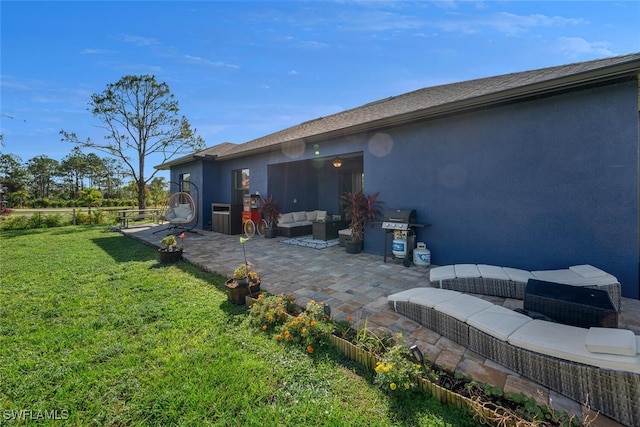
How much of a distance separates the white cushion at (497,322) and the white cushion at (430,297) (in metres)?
0.38

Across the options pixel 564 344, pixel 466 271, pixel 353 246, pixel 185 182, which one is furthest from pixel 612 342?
pixel 185 182

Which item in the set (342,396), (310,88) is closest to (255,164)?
(310,88)

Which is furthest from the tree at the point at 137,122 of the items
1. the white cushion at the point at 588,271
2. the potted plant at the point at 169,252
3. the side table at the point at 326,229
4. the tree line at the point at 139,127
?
the white cushion at the point at 588,271

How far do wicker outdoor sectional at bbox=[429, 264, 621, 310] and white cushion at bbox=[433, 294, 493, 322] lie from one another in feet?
2.90

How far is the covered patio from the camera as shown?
1938mm

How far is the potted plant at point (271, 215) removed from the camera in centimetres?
842

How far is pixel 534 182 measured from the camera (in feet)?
13.2

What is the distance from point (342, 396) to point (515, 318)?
175 centimetres

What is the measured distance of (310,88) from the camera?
945cm

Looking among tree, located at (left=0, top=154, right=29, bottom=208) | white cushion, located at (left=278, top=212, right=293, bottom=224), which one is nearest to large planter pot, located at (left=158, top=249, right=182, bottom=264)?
white cushion, located at (left=278, top=212, right=293, bottom=224)

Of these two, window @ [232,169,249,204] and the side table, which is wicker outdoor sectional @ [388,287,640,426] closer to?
the side table

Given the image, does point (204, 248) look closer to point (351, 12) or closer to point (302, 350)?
point (302, 350)

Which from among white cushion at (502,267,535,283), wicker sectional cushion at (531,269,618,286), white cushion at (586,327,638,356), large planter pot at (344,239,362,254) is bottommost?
large planter pot at (344,239,362,254)
